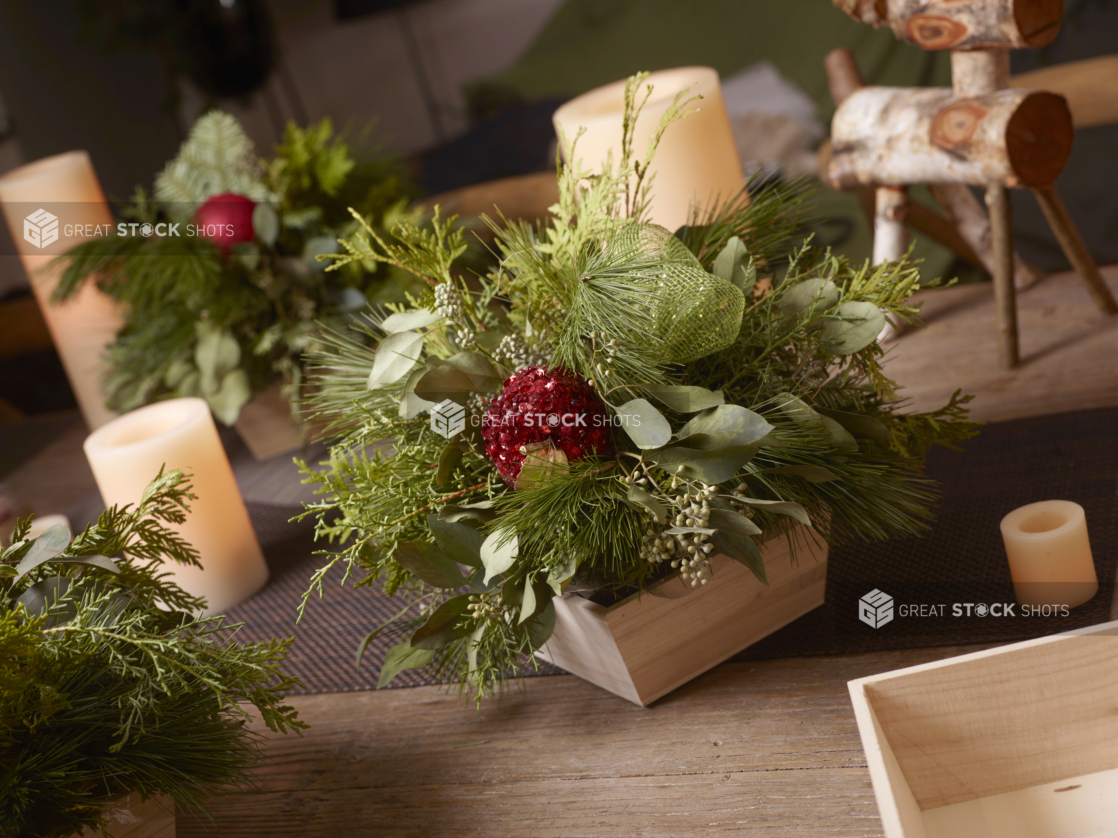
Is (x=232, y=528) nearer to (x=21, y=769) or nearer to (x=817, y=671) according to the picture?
(x=21, y=769)

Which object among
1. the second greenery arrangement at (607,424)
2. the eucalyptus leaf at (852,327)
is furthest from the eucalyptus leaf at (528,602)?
the eucalyptus leaf at (852,327)

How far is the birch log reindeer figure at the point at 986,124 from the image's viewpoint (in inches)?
31.8

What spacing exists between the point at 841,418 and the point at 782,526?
7cm

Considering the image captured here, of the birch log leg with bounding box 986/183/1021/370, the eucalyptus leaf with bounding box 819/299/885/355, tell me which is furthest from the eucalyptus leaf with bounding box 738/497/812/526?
the birch log leg with bounding box 986/183/1021/370

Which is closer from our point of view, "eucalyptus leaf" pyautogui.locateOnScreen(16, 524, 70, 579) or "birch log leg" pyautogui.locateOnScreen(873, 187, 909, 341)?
"eucalyptus leaf" pyautogui.locateOnScreen(16, 524, 70, 579)

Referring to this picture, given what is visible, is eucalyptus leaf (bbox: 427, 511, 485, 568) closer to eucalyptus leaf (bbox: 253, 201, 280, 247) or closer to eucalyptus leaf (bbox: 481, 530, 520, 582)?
eucalyptus leaf (bbox: 481, 530, 520, 582)

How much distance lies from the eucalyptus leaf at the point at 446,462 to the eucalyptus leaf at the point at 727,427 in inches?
5.2

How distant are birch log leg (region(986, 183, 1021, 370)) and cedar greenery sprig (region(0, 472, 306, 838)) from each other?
638 millimetres

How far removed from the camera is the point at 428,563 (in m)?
0.51

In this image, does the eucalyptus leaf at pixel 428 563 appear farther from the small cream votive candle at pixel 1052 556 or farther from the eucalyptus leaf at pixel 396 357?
the small cream votive candle at pixel 1052 556

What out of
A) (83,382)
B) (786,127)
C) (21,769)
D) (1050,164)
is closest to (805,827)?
(21,769)

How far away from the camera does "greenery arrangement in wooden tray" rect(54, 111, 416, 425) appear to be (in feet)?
3.19

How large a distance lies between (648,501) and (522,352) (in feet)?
0.43

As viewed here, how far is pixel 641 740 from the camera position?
516mm
